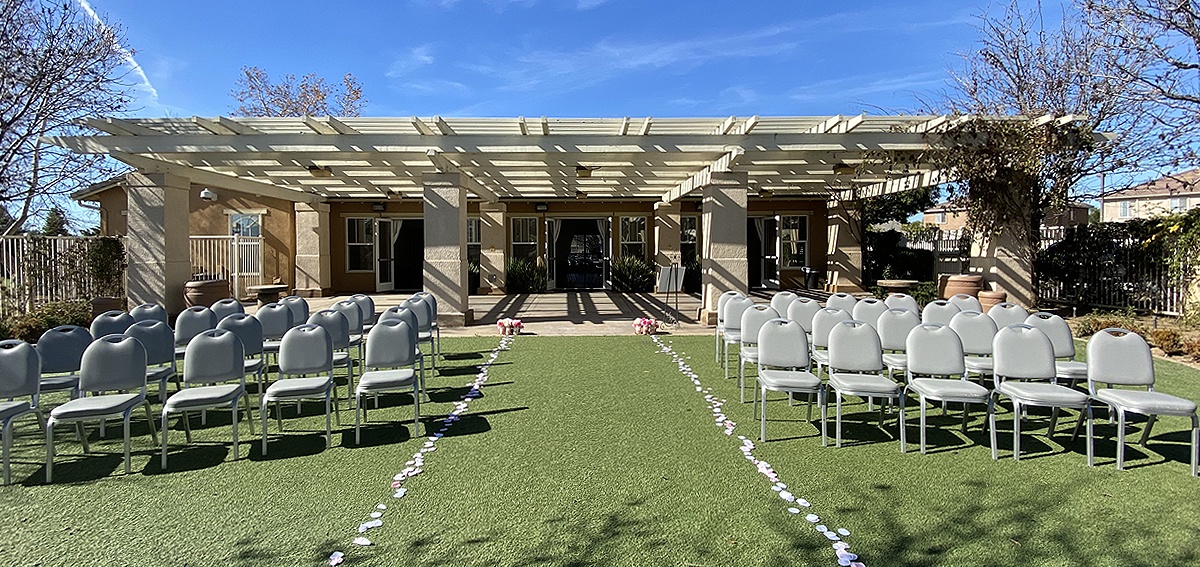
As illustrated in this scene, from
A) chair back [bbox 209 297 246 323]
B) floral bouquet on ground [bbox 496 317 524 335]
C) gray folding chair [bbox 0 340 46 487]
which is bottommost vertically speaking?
floral bouquet on ground [bbox 496 317 524 335]

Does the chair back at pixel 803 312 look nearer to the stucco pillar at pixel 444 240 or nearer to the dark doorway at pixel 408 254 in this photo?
the stucco pillar at pixel 444 240

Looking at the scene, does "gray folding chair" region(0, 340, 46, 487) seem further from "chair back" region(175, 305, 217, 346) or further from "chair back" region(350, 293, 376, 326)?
"chair back" region(350, 293, 376, 326)

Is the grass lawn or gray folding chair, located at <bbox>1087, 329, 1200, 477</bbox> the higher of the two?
gray folding chair, located at <bbox>1087, 329, 1200, 477</bbox>

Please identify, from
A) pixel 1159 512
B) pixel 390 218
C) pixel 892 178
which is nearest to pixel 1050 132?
pixel 892 178

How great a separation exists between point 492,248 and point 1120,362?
13894mm

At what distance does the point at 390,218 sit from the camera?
56.4 ft

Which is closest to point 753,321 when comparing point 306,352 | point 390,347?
point 390,347

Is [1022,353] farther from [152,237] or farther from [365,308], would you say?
[152,237]

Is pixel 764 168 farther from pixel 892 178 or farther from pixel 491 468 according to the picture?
pixel 491 468

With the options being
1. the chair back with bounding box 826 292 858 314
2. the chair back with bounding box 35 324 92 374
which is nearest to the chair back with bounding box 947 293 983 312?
the chair back with bounding box 826 292 858 314

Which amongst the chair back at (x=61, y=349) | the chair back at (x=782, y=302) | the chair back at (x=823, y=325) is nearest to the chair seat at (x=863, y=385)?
the chair back at (x=823, y=325)

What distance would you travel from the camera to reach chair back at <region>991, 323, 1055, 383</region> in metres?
4.25

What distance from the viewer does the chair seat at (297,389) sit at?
4.21m

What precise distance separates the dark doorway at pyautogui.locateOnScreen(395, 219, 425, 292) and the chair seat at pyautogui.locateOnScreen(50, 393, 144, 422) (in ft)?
45.4
